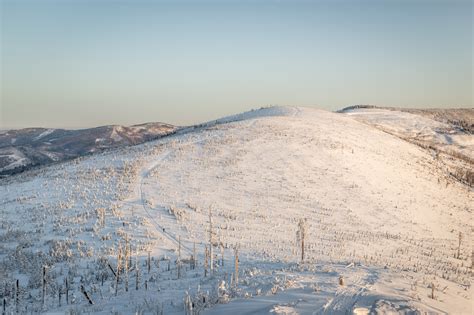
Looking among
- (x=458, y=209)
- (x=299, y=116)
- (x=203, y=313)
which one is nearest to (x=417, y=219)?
(x=458, y=209)

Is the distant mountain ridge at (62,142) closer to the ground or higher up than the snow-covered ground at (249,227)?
higher up

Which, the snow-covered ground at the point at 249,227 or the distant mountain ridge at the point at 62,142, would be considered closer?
the snow-covered ground at the point at 249,227

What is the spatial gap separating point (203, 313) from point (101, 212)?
15.7 metres

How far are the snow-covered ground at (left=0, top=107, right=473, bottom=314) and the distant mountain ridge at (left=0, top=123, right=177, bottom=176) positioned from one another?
50600 millimetres

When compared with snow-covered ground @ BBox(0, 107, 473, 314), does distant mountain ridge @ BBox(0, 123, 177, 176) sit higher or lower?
higher

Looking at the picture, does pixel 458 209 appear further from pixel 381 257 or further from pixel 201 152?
pixel 201 152

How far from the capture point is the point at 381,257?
18.1m

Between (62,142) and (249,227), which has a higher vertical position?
(62,142)

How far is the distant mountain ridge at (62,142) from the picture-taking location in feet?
329

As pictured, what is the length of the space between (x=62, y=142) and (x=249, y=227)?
13315 cm

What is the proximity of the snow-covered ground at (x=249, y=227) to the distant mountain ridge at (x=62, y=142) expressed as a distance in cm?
5060

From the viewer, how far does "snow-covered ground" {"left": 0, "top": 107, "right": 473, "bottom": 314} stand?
1035 centimetres

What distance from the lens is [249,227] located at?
871 inches

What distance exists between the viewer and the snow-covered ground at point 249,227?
1035cm
